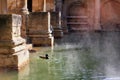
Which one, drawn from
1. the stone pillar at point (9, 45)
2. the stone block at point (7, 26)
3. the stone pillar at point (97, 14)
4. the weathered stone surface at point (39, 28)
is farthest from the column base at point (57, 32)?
the stone block at point (7, 26)

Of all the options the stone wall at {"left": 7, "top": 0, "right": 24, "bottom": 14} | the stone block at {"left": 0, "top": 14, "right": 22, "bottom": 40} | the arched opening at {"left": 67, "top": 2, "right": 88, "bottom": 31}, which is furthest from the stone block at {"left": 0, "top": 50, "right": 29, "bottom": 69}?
the arched opening at {"left": 67, "top": 2, "right": 88, "bottom": 31}

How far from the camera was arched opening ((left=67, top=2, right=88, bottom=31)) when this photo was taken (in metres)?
30.8

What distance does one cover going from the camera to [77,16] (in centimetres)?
3148

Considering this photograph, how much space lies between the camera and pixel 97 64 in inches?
352

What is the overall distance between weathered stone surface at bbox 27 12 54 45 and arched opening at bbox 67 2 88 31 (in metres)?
16.2

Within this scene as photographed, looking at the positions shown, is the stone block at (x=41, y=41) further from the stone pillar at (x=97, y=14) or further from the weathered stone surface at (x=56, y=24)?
the stone pillar at (x=97, y=14)

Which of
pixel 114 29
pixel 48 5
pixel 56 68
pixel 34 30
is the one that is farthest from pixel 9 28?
pixel 114 29

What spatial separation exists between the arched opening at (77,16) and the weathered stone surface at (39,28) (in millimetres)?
16174

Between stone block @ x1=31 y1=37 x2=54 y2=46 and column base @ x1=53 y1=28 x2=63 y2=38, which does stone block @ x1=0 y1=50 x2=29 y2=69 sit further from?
column base @ x1=53 y1=28 x2=63 y2=38

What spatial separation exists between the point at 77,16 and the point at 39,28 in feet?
57.1

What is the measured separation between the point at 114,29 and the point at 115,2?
3096 mm

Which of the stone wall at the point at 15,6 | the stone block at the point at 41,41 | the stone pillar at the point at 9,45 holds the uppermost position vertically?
the stone wall at the point at 15,6

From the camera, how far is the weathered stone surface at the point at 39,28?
556 inches

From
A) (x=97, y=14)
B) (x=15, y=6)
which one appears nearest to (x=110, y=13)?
(x=97, y=14)
